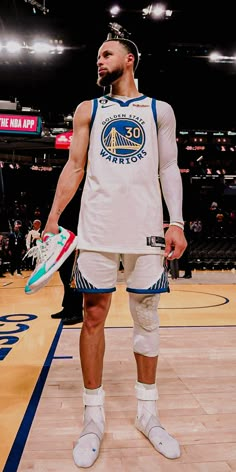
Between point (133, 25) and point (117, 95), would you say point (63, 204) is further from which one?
point (133, 25)

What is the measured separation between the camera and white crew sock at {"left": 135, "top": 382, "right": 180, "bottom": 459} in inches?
68.4

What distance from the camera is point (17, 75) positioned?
45.5 ft

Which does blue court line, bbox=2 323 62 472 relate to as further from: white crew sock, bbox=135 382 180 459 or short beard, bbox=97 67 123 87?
short beard, bbox=97 67 123 87

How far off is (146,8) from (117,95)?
376 inches

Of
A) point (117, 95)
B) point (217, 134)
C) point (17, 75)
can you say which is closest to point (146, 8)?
point (17, 75)

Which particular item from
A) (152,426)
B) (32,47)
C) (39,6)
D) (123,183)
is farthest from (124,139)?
(32,47)

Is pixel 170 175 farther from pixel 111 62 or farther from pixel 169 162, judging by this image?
pixel 111 62

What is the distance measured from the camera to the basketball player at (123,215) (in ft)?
6.07

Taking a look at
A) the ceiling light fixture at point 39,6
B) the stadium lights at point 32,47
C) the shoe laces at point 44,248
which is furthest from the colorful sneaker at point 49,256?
the stadium lights at point 32,47

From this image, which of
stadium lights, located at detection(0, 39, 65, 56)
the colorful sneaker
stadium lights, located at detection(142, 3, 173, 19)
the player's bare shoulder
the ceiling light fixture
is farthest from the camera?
stadium lights, located at detection(0, 39, 65, 56)

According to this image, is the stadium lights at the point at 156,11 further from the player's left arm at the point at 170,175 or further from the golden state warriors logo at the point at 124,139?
the golden state warriors logo at the point at 124,139

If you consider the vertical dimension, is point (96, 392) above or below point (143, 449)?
above

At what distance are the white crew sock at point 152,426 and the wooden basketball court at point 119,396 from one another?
0.11 ft

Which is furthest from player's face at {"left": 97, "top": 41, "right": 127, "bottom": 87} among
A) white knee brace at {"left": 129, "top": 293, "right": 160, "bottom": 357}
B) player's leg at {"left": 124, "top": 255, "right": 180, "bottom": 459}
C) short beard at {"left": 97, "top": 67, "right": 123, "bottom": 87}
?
white knee brace at {"left": 129, "top": 293, "right": 160, "bottom": 357}
